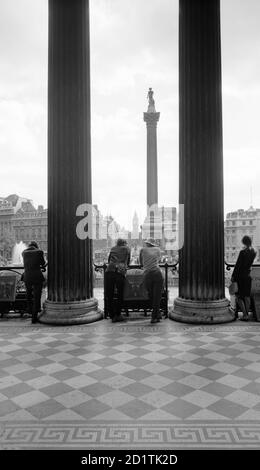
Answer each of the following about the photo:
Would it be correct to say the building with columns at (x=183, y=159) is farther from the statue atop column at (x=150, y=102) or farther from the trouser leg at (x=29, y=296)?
the statue atop column at (x=150, y=102)

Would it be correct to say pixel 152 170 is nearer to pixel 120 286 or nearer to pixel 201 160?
pixel 201 160

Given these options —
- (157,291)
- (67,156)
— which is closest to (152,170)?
(67,156)

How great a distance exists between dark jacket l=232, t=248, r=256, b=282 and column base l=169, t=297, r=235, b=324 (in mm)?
566

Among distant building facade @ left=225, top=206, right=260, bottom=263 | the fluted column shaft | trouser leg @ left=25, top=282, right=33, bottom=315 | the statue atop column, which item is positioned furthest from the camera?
distant building facade @ left=225, top=206, right=260, bottom=263

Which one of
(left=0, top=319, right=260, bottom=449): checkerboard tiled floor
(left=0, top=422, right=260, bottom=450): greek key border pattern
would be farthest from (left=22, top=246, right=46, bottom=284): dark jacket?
(left=0, top=422, right=260, bottom=450): greek key border pattern

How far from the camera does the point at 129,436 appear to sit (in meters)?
2.93

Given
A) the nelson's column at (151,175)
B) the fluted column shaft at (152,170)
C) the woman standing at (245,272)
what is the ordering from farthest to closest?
the fluted column shaft at (152,170) < the nelson's column at (151,175) < the woman standing at (245,272)

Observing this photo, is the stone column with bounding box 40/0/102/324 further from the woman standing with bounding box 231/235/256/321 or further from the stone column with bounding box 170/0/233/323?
the woman standing with bounding box 231/235/256/321

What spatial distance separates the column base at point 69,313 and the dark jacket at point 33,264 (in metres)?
0.49

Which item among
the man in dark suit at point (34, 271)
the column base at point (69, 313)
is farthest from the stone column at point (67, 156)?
the man in dark suit at point (34, 271)

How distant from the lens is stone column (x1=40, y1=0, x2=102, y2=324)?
273 inches

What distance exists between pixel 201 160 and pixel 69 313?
3651mm

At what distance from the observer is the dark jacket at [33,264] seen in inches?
281
